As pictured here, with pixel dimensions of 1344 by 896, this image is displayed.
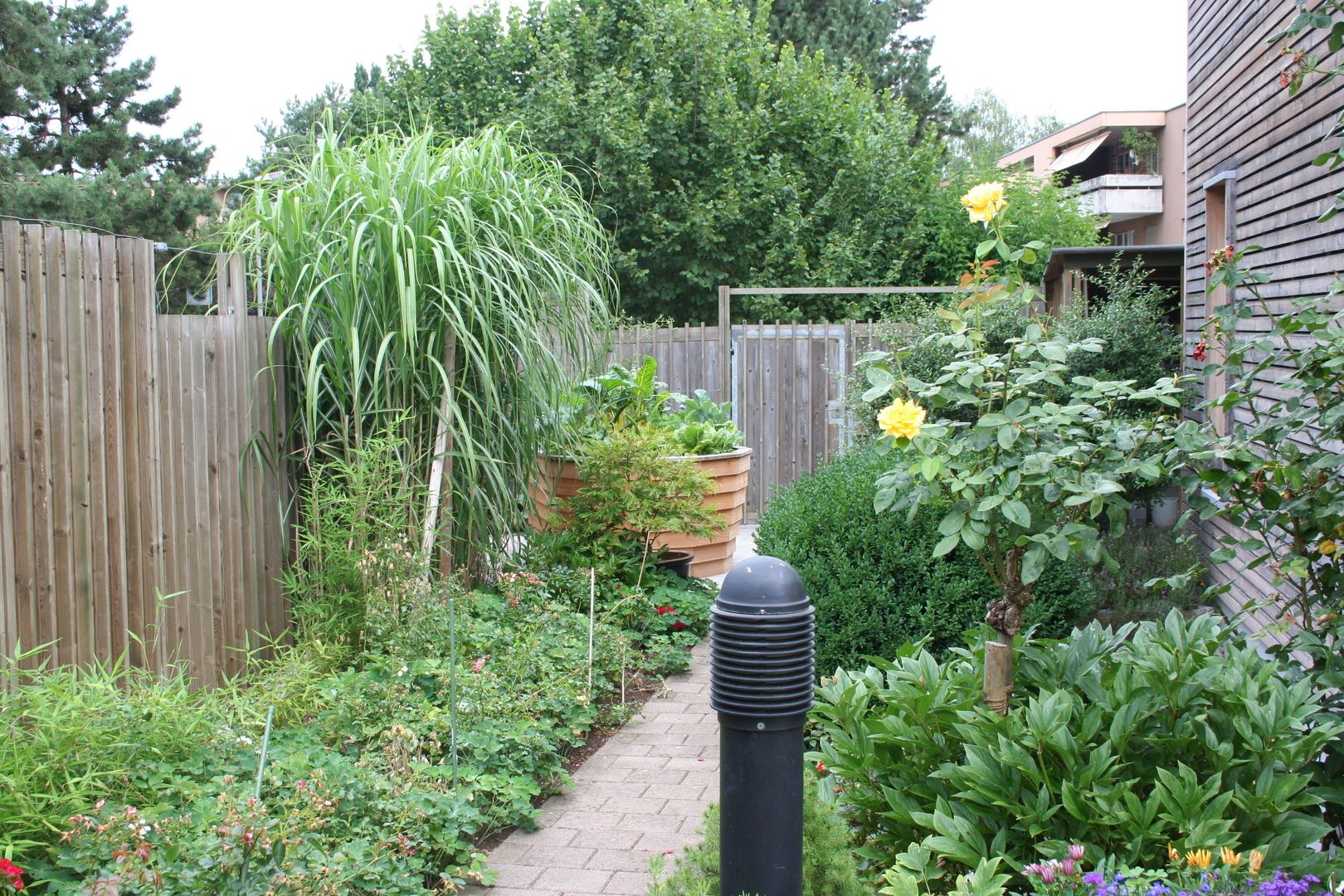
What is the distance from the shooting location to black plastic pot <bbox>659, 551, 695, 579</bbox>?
6828 mm

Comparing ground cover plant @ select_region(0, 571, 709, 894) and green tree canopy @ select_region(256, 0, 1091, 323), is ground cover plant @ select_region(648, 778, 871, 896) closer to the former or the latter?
ground cover plant @ select_region(0, 571, 709, 894)

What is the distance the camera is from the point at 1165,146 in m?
33.8

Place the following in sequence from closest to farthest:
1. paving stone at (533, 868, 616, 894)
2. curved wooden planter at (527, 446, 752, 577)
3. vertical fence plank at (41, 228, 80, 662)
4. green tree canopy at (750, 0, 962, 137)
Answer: paving stone at (533, 868, 616, 894) → vertical fence plank at (41, 228, 80, 662) → curved wooden planter at (527, 446, 752, 577) → green tree canopy at (750, 0, 962, 137)

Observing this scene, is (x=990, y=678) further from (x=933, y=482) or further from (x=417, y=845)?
(x=417, y=845)

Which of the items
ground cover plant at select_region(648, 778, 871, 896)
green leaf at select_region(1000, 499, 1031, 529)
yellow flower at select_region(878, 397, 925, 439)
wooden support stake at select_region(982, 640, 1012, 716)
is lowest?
ground cover plant at select_region(648, 778, 871, 896)

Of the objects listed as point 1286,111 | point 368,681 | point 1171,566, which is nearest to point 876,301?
point 1171,566

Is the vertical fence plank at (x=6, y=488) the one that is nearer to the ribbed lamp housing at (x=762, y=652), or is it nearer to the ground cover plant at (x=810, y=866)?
the ground cover plant at (x=810, y=866)

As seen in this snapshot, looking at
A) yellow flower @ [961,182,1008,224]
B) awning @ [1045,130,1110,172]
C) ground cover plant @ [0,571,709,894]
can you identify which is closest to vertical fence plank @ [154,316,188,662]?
ground cover plant @ [0,571,709,894]

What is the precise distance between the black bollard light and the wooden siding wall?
117 inches

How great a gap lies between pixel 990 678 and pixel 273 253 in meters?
3.68

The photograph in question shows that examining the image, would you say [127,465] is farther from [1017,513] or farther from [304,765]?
[1017,513]

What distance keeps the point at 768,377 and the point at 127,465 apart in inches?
309

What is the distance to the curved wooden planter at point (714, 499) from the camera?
21.8 ft

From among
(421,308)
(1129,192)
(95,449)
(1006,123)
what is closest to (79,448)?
(95,449)
